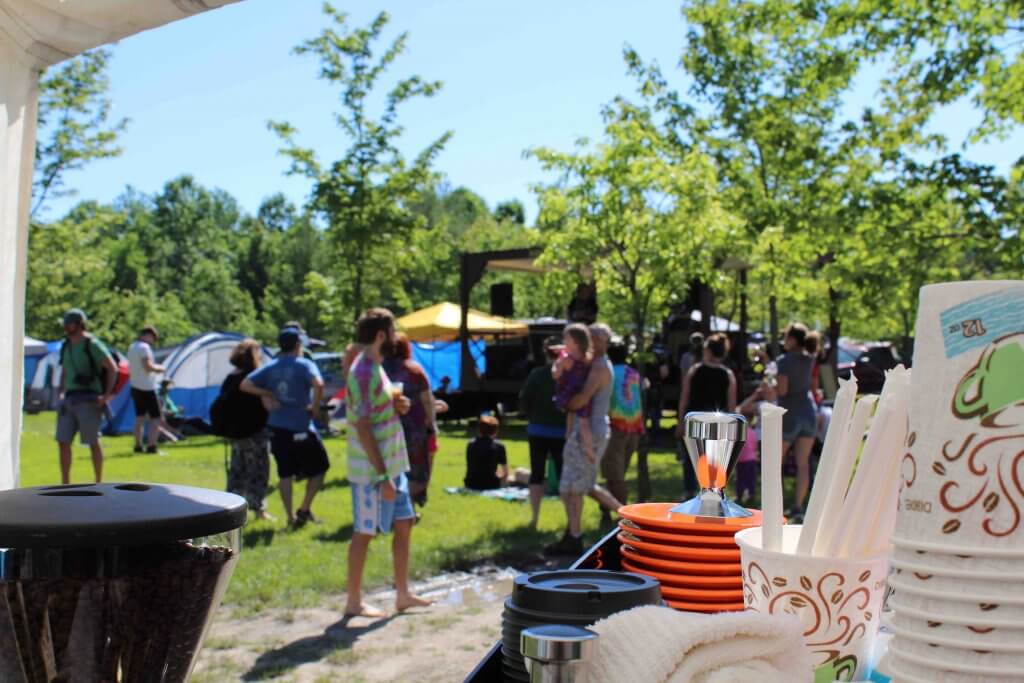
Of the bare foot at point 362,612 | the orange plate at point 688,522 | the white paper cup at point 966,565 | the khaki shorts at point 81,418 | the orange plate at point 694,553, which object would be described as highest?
the white paper cup at point 966,565

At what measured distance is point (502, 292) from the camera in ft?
69.2

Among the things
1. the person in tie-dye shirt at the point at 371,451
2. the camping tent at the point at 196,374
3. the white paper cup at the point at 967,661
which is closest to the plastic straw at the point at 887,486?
the white paper cup at the point at 967,661

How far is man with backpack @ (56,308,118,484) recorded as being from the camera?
9.90m

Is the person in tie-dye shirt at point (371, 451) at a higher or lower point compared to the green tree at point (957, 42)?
lower

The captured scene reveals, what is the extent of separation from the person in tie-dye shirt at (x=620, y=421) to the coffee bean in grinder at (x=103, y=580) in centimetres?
752

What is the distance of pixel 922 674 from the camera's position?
110 cm

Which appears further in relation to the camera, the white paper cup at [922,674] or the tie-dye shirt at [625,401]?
the tie-dye shirt at [625,401]

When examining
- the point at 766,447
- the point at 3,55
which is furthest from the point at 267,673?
the point at 766,447

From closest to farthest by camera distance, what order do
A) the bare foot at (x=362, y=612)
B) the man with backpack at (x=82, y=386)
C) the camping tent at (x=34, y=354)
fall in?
1. the bare foot at (x=362, y=612)
2. the man with backpack at (x=82, y=386)
3. the camping tent at (x=34, y=354)

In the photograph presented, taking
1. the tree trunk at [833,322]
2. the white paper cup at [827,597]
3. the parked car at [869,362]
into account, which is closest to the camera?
the white paper cup at [827,597]

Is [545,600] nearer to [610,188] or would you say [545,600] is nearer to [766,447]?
[766,447]

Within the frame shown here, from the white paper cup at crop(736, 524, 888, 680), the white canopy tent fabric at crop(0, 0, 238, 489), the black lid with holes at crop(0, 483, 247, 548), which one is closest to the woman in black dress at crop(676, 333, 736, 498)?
the white canopy tent fabric at crop(0, 0, 238, 489)

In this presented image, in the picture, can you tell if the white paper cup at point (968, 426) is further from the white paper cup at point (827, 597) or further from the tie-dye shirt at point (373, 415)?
the tie-dye shirt at point (373, 415)

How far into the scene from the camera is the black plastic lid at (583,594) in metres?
1.44
